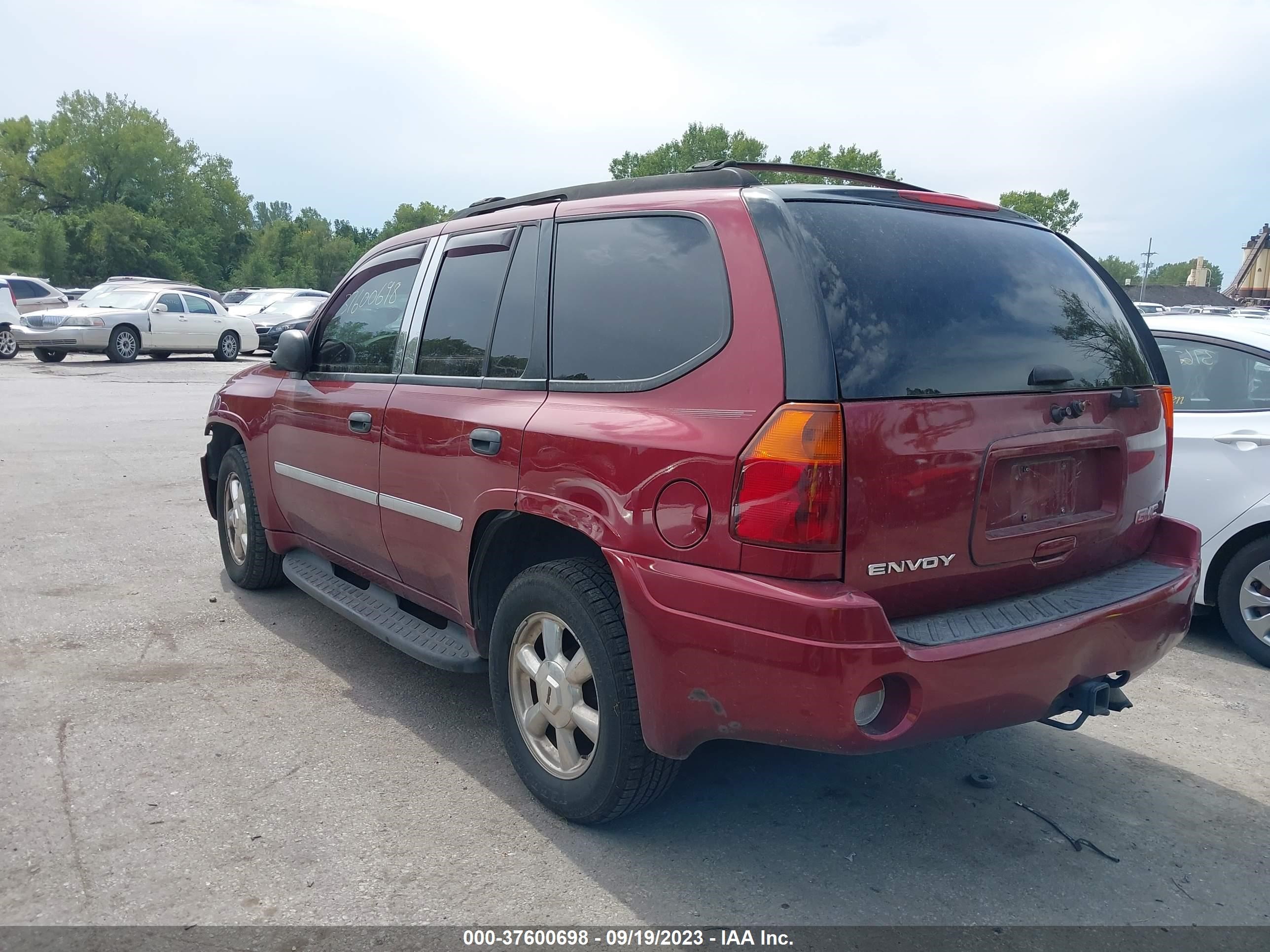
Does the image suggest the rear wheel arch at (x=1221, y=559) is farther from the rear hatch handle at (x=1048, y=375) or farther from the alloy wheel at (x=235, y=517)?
the alloy wheel at (x=235, y=517)

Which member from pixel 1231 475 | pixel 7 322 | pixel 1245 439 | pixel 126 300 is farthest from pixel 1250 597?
pixel 7 322

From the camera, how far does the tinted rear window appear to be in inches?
103

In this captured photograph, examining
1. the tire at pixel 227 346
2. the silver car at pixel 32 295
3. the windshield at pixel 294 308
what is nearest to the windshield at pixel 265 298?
the windshield at pixel 294 308

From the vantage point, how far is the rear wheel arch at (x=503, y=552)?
3309 millimetres

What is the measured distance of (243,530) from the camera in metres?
5.50

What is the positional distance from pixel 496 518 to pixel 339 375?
1.53 metres

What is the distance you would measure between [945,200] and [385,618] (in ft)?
8.76

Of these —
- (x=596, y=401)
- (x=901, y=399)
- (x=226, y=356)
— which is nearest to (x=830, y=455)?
(x=901, y=399)

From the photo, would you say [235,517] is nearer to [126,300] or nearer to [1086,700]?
[1086,700]

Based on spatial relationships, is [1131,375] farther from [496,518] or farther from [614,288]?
[496,518]

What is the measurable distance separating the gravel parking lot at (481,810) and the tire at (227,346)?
20603 mm

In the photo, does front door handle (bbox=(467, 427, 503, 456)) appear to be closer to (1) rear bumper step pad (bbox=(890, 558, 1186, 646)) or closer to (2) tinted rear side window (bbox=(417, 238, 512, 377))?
(2) tinted rear side window (bbox=(417, 238, 512, 377))

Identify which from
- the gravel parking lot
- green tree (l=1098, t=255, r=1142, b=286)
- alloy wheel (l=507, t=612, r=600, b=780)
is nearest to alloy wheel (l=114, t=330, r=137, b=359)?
the gravel parking lot

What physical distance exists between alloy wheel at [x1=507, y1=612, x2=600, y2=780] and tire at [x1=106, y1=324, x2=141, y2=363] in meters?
21.4
